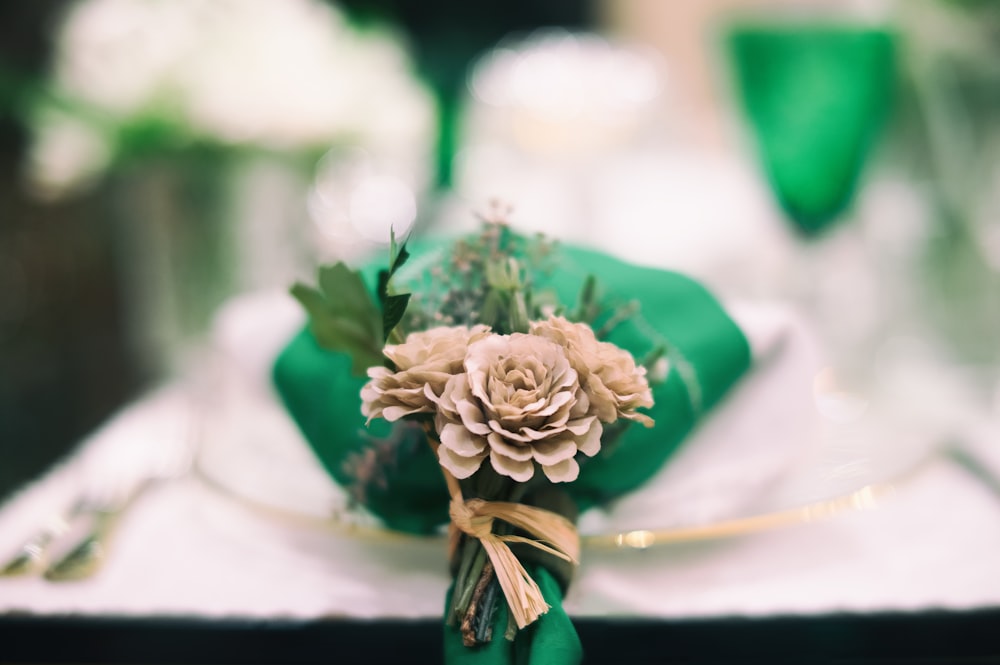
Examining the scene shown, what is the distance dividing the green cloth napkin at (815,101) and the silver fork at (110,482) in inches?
18.2

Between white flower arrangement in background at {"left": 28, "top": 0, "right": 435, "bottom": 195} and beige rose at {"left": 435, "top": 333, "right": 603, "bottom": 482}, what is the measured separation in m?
0.52

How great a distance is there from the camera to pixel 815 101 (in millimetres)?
555

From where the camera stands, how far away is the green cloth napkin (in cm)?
54

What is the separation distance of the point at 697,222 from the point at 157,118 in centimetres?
48

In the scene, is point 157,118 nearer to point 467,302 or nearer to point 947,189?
point 467,302

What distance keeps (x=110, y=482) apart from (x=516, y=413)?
31cm

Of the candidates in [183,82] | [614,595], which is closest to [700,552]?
[614,595]

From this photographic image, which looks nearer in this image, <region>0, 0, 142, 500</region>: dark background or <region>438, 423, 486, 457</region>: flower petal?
<region>438, 423, 486, 457</region>: flower petal

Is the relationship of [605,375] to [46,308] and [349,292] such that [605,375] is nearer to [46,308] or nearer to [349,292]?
[349,292]

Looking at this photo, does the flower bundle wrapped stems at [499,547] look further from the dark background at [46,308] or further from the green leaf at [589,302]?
the dark background at [46,308]

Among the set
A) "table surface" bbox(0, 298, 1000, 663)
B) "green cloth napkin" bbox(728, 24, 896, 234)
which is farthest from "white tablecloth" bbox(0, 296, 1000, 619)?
"green cloth napkin" bbox(728, 24, 896, 234)

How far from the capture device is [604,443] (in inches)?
10.8

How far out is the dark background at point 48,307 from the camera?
870mm

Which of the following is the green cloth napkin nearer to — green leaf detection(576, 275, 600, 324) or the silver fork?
green leaf detection(576, 275, 600, 324)
